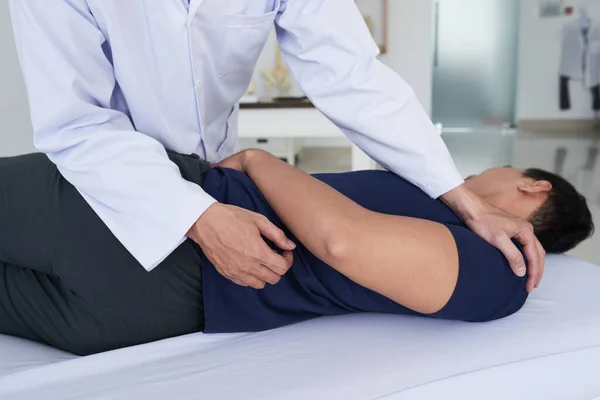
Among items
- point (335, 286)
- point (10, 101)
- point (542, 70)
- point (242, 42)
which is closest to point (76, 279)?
point (335, 286)

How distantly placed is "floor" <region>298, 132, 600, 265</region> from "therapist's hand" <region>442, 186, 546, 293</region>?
101 inches

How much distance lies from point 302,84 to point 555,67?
23.9 ft

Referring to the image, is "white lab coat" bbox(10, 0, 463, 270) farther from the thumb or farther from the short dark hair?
the short dark hair

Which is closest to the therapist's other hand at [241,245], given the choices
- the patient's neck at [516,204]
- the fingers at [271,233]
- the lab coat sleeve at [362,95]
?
the fingers at [271,233]

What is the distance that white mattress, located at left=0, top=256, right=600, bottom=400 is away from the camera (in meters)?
0.96

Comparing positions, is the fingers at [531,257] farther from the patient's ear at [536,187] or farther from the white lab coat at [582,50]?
the white lab coat at [582,50]

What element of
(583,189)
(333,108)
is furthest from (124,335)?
(583,189)

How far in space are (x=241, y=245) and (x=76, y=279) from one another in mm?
327

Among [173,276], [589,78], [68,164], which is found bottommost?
[589,78]

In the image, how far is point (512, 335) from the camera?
1.10m

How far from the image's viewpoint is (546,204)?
4.56 ft

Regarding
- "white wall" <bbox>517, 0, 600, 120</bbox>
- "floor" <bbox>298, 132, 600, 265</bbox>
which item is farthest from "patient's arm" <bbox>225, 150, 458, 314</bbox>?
"white wall" <bbox>517, 0, 600, 120</bbox>

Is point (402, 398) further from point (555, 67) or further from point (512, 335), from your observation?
point (555, 67)

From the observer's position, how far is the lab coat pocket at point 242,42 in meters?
1.34
